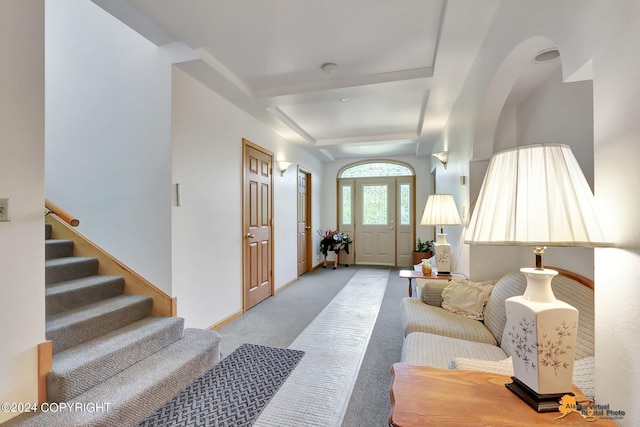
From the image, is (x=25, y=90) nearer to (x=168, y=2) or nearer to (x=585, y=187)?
(x=168, y=2)

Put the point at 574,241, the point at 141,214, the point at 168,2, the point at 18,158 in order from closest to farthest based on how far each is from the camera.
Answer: the point at 574,241 → the point at 18,158 → the point at 168,2 → the point at 141,214

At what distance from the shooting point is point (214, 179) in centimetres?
312

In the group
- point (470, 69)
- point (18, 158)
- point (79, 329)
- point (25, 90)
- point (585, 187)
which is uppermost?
point (470, 69)

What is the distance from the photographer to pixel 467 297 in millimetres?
2334

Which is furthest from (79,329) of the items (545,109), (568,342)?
(545,109)

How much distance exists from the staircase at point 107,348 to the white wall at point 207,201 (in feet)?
1.35

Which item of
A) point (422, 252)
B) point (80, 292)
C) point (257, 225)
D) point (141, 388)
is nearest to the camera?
point (141, 388)

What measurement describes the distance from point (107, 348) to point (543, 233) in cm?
240

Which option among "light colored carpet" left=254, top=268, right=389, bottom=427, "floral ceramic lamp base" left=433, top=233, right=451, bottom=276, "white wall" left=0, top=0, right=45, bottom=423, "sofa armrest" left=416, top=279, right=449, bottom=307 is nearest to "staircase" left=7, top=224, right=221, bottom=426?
"white wall" left=0, top=0, right=45, bottom=423

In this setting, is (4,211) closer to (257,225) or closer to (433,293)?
(257,225)

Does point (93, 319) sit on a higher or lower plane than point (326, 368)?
higher

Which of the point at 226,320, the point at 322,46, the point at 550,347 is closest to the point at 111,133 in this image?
the point at 322,46

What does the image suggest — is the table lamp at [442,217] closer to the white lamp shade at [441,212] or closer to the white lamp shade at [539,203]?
the white lamp shade at [441,212]

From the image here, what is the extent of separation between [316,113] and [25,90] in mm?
3037
